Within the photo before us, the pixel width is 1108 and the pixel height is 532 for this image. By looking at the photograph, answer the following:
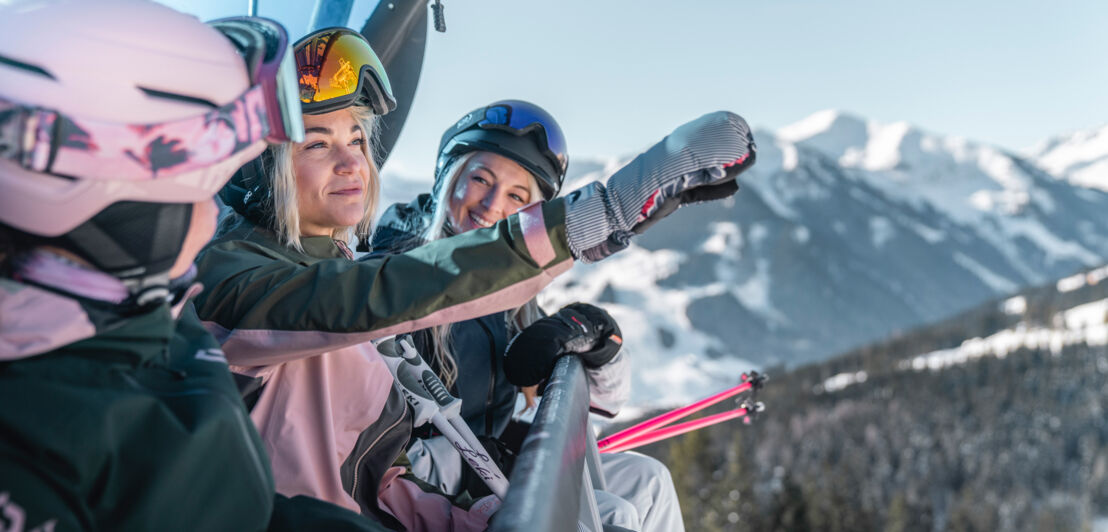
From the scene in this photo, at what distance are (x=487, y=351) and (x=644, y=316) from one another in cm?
16637

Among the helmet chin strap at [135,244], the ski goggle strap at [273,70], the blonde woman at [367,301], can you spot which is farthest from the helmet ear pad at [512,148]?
the helmet chin strap at [135,244]

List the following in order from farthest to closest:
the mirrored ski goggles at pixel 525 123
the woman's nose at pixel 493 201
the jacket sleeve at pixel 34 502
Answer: the mirrored ski goggles at pixel 525 123 < the woman's nose at pixel 493 201 < the jacket sleeve at pixel 34 502

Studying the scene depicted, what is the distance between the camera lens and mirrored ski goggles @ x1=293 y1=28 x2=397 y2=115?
2338 millimetres

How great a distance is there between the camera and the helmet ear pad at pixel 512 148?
3631 millimetres

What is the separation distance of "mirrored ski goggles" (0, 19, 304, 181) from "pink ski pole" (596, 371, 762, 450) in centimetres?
233

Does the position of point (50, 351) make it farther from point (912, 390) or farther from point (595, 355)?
point (912, 390)

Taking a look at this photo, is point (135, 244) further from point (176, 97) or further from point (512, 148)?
point (512, 148)

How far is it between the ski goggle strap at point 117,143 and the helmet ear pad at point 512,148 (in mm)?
2389

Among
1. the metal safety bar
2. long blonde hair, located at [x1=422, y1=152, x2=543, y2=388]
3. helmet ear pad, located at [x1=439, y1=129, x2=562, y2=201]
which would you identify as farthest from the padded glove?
helmet ear pad, located at [x1=439, y1=129, x2=562, y2=201]

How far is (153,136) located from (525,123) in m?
2.62

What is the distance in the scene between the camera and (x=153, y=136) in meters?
1.14

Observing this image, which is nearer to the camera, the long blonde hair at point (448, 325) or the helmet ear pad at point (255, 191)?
the helmet ear pad at point (255, 191)

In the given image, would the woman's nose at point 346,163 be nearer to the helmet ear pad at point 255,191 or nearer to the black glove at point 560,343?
the helmet ear pad at point 255,191

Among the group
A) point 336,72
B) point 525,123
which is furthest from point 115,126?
point 525,123
